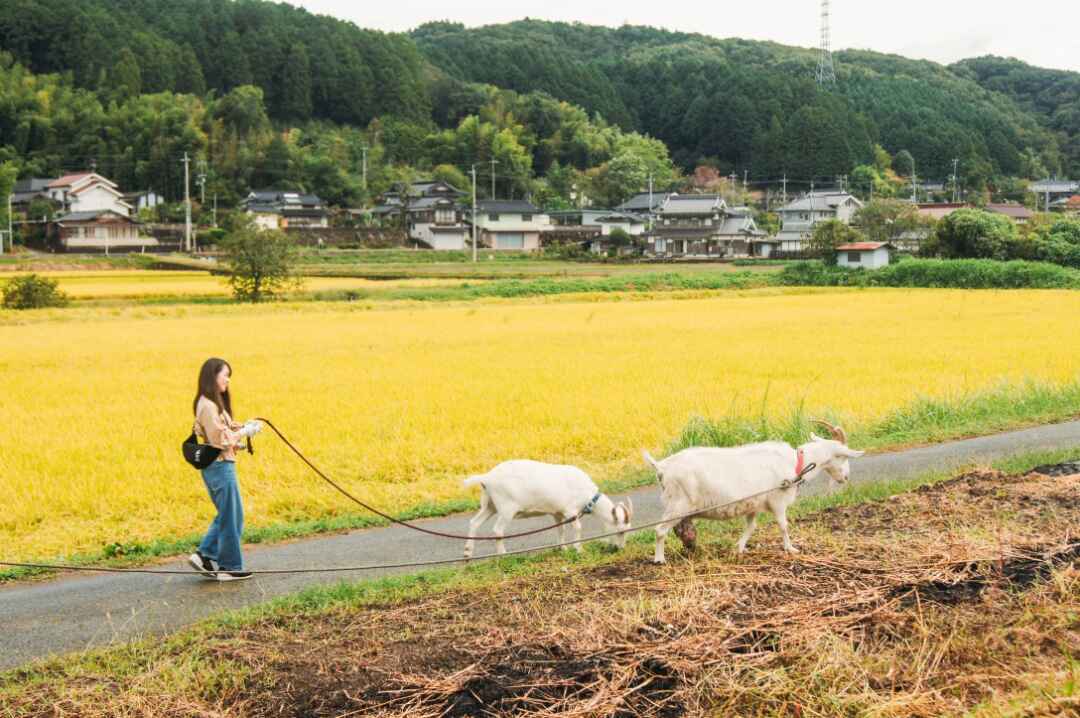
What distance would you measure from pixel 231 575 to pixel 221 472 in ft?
2.58

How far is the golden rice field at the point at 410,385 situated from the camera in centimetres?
1054

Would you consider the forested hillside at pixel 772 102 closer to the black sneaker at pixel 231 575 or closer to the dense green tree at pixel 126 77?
the dense green tree at pixel 126 77

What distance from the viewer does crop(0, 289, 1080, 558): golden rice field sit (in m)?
10.5

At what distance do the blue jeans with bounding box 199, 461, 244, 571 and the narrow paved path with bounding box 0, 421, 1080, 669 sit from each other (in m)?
0.21

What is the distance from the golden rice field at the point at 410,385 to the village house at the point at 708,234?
40507 millimetres

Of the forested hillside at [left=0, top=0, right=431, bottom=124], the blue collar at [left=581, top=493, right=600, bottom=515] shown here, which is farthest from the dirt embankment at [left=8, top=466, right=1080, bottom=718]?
the forested hillside at [left=0, top=0, right=431, bottom=124]

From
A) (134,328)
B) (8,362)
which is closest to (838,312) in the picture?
(134,328)

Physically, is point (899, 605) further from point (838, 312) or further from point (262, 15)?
point (262, 15)

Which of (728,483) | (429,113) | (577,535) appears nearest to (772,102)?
(429,113)

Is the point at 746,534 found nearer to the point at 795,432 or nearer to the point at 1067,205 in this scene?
the point at 795,432

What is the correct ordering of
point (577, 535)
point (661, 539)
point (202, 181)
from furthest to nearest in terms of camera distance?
point (202, 181) < point (577, 535) < point (661, 539)

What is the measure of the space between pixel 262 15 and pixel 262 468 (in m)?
125

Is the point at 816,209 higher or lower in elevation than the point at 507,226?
higher

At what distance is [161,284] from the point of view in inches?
1763
